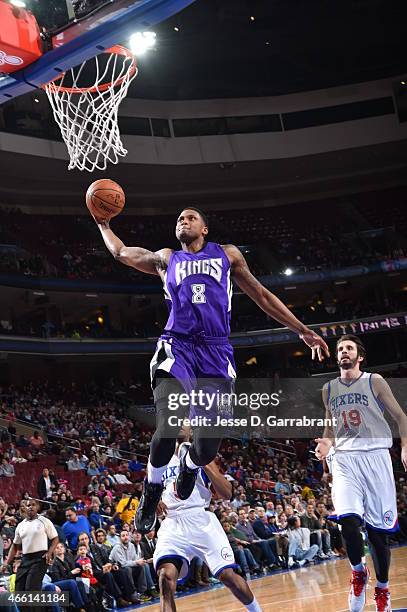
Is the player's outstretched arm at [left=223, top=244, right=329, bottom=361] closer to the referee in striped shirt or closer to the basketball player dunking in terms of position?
the basketball player dunking

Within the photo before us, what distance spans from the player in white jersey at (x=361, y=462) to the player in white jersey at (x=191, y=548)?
94 centimetres

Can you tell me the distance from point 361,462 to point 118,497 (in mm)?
9792

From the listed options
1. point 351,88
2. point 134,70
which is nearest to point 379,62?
point 351,88

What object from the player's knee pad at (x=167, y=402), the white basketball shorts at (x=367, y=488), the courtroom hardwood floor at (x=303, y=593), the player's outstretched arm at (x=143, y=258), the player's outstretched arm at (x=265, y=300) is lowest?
the courtroom hardwood floor at (x=303, y=593)

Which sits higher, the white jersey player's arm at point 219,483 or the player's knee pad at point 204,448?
the player's knee pad at point 204,448

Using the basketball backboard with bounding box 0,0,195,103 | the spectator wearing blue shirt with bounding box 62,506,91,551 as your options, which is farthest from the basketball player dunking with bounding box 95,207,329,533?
the spectator wearing blue shirt with bounding box 62,506,91,551

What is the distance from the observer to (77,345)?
2500 centimetres

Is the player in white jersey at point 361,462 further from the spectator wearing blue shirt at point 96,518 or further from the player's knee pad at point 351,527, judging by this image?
the spectator wearing blue shirt at point 96,518

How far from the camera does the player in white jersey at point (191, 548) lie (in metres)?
6.21

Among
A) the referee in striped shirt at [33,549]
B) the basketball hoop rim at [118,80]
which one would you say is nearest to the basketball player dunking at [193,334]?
the referee in striped shirt at [33,549]

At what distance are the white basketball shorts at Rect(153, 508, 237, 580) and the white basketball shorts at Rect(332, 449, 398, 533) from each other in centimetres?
110

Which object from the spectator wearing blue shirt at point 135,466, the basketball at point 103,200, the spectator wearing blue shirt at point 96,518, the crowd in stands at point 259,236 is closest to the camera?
the basketball at point 103,200

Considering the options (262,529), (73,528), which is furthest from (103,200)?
(262,529)

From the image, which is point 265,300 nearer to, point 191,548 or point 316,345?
point 316,345
